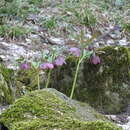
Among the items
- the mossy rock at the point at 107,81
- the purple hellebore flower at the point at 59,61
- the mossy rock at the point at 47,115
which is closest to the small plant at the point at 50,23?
the mossy rock at the point at 107,81

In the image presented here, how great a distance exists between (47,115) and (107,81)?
1.46 m

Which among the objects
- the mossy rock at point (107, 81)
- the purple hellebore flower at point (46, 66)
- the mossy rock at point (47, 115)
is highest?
the purple hellebore flower at point (46, 66)

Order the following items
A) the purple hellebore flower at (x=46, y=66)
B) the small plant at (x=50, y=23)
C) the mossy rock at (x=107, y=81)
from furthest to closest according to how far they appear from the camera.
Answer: the small plant at (x=50, y=23) → the mossy rock at (x=107, y=81) → the purple hellebore flower at (x=46, y=66)

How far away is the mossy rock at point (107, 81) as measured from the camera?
344 centimetres

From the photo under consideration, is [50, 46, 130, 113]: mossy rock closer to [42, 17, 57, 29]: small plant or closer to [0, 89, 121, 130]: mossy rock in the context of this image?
[0, 89, 121, 130]: mossy rock

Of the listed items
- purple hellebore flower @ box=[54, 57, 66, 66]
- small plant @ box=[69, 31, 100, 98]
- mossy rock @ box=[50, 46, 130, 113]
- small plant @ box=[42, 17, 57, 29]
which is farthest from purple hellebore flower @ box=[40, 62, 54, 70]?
small plant @ box=[42, 17, 57, 29]

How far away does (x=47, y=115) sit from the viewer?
2.09 meters

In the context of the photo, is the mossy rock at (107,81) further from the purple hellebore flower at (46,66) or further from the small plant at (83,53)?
the purple hellebore flower at (46,66)

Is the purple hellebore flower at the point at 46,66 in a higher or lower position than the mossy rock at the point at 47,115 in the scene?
higher

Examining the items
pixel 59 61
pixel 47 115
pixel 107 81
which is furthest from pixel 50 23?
pixel 47 115

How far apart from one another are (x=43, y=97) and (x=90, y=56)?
116cm

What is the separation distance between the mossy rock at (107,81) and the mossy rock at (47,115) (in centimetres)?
106

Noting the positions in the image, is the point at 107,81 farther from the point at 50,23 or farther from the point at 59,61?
the point at 50,23

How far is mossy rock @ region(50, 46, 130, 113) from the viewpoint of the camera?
344 cm
